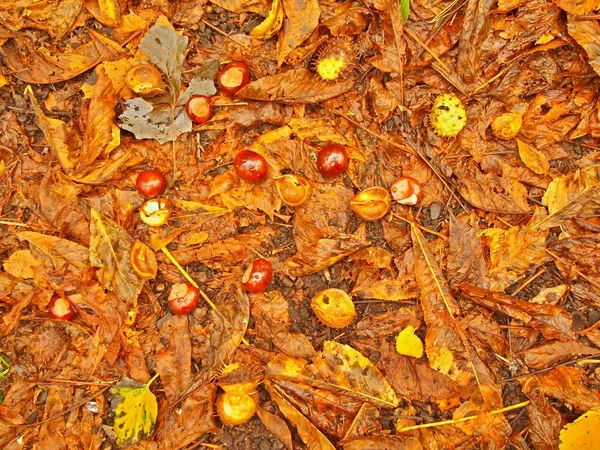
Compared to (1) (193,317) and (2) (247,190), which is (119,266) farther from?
(2) (247,190)

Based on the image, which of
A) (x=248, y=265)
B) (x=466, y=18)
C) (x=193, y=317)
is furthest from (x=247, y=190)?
(x=466, y=18)

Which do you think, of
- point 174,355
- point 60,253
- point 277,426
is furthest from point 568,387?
point 60,253

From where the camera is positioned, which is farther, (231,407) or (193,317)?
(193,317)

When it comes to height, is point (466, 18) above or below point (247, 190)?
above

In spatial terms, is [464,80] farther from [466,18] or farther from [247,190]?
[247,190]

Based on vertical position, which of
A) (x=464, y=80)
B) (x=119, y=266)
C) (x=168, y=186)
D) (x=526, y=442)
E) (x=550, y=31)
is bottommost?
(x=526, y=442)

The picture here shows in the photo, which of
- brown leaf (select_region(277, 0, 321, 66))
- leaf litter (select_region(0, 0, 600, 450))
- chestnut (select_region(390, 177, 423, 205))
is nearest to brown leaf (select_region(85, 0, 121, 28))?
leaf litter (select_region(0, 0, 600, 450))

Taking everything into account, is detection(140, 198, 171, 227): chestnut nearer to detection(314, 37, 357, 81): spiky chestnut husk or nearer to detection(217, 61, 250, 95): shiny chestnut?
detection(217, 61, 250, 95): shiny chestnut
